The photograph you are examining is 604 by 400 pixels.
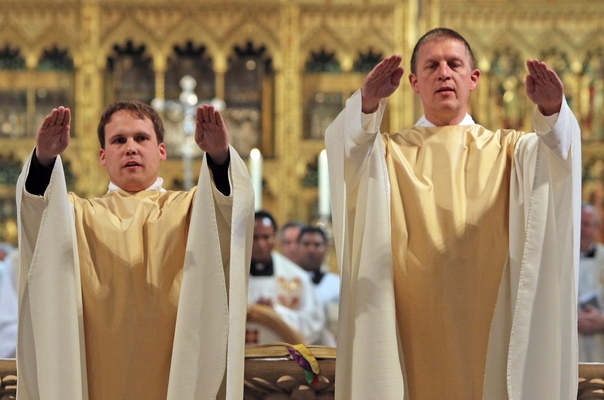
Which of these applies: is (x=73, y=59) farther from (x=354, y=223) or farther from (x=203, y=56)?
(x=354, y=223)

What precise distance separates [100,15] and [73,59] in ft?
1.28

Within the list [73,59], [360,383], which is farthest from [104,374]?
[73,59]

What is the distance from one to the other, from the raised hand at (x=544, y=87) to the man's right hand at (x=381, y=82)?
333mm

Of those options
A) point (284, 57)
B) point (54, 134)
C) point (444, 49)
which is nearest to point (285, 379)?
point (54, 134)

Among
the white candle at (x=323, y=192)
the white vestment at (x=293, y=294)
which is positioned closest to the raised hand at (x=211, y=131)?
the white vestment at (x=293, y=294)

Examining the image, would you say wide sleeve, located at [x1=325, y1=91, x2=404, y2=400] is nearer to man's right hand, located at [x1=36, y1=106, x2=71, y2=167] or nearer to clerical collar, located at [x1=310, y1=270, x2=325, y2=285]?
man's right hand, located at [x1=36, y1=106, x2=71, y2=167]

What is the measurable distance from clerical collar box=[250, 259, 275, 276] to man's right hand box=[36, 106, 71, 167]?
2.95 m

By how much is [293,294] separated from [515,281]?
3.04 m

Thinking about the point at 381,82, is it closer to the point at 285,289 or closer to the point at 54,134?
the point at 54,134

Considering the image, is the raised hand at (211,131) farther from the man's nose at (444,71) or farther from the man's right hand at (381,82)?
the man's nose at (444,71)

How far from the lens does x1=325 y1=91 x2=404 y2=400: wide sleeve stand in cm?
297

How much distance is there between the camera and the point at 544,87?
286 centimetres

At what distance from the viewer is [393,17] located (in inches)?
328

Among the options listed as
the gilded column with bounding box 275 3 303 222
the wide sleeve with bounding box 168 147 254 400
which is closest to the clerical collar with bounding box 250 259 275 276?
the gilded column with bounding box 275 3 303 222
